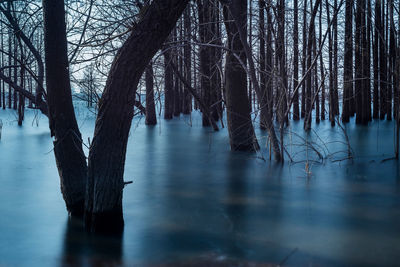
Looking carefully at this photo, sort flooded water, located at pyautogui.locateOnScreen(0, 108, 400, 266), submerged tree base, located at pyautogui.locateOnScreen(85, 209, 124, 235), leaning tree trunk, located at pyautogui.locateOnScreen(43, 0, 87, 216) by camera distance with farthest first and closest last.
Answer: leaning tree trunk, located at pyautogui.locateOnScreen(43, 0, 87, 216) → submerged tree base, located at pyautogui.locateOnScreen(85, 209, 124, 235) → flooded water, located at pyautogui.locateOnScreen(0, 108, 400, 266)

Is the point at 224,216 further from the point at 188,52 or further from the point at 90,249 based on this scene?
the point at 188,52

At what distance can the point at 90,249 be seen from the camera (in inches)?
161

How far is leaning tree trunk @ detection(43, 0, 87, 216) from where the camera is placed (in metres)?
4.64

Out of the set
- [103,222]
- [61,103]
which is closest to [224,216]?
[103,222]

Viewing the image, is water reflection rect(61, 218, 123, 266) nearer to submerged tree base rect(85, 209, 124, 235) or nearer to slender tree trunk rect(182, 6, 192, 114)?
submerged tree base rect(85, 209, 124, 235)

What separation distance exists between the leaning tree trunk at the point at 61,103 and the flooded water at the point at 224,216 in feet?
1.74

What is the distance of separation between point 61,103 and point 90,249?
5.21 feet

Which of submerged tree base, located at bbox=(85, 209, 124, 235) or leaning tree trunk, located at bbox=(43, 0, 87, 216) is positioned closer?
submerged tree base, located at bbox=(85, 209, 124, 235)

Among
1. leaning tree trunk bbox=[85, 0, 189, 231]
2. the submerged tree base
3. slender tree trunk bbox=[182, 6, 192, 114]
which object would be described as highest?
slender tree trunk bbox=[182, 6, 192, 114]

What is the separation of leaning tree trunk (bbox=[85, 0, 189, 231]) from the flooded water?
1.19 feet

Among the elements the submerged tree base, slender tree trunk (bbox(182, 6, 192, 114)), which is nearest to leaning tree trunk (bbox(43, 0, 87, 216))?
the submerged tree base

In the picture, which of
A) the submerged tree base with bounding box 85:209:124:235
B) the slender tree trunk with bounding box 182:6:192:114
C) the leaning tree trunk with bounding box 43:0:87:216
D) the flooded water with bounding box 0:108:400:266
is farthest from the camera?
the slender tree trunk with bounding box 182:6:192:114

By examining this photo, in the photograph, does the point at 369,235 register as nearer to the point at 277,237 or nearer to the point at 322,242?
the point at 322,242

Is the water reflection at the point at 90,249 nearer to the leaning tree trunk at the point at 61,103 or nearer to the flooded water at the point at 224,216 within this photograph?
the flooded water at the point at 224,216
